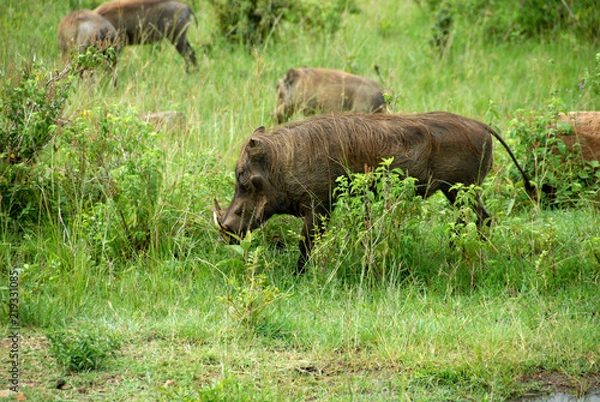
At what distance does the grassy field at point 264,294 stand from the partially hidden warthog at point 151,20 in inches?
81.9

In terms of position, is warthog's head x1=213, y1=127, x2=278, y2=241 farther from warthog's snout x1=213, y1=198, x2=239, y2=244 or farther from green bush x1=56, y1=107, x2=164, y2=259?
green bush x1=56, y1=107, x2=164, y2=259

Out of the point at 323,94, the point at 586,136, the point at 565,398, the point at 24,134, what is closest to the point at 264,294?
the point at 565,398

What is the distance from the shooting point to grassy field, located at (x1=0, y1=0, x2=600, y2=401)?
142 inches

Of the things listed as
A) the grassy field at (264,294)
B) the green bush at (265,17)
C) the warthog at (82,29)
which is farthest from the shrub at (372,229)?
the green bush at (265,17)

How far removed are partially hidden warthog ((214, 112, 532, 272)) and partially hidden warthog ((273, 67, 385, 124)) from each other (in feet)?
7.54

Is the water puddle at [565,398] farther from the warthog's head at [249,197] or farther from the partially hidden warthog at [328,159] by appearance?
the warthog's head at [249,197]

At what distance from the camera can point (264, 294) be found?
4020 millimetres

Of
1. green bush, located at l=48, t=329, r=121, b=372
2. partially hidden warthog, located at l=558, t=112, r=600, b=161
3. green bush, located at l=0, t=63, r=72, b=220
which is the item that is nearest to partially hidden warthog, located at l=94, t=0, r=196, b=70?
green bush, located at l=0, t=63, r=72, b=220

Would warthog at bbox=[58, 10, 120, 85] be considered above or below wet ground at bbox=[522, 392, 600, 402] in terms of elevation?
above

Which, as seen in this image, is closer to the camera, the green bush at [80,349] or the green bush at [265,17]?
the green bush at [80,349]

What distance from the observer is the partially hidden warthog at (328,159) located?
4738mm

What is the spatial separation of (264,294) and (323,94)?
140 inches

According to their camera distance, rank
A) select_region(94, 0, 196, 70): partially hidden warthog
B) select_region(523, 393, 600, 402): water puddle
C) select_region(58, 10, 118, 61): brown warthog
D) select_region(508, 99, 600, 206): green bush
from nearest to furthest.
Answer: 1. select_region(523, 393, 600, 402): water puddle
2. select_region(508, 99, 600, 206): green bush
3. select_region(58, 10, 118, 61): brown warthog
4. select_region(94, 0, 196, 70): partially hidden warthog

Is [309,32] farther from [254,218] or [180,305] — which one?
[180,305]
